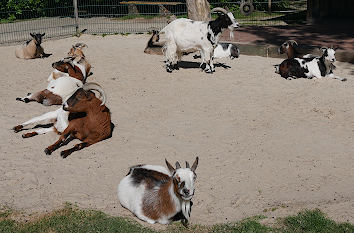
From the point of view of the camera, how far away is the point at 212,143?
8164 mm

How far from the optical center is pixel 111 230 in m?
5.41

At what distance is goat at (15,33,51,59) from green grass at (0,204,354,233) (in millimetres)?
8828

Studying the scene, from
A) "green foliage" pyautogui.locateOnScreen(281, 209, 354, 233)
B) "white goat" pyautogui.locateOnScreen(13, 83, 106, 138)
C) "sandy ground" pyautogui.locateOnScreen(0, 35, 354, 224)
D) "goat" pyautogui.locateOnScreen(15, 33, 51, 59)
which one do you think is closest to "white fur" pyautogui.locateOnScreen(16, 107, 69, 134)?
"white goat" pyautogui.locateOnScreen(13, 83, 106, 138)

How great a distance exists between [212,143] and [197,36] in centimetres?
458

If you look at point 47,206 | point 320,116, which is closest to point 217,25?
point 320,116

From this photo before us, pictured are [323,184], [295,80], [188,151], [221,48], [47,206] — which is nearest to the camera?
[47,206]

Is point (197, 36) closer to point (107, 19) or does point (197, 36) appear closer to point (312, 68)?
point (312, 68)

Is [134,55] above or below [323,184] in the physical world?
above

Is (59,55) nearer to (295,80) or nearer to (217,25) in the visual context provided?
(217,25)

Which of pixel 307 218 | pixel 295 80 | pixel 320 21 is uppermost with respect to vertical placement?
pixel 320 21

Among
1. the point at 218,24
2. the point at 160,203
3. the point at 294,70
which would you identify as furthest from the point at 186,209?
the point at 218,24

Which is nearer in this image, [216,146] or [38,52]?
[216,146]

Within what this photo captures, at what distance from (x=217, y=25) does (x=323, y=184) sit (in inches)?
247

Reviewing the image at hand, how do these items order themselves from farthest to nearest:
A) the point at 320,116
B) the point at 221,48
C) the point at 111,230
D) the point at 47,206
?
the point at 221,48, the point at 320,116, the point at 47,206, the point at 111,230
